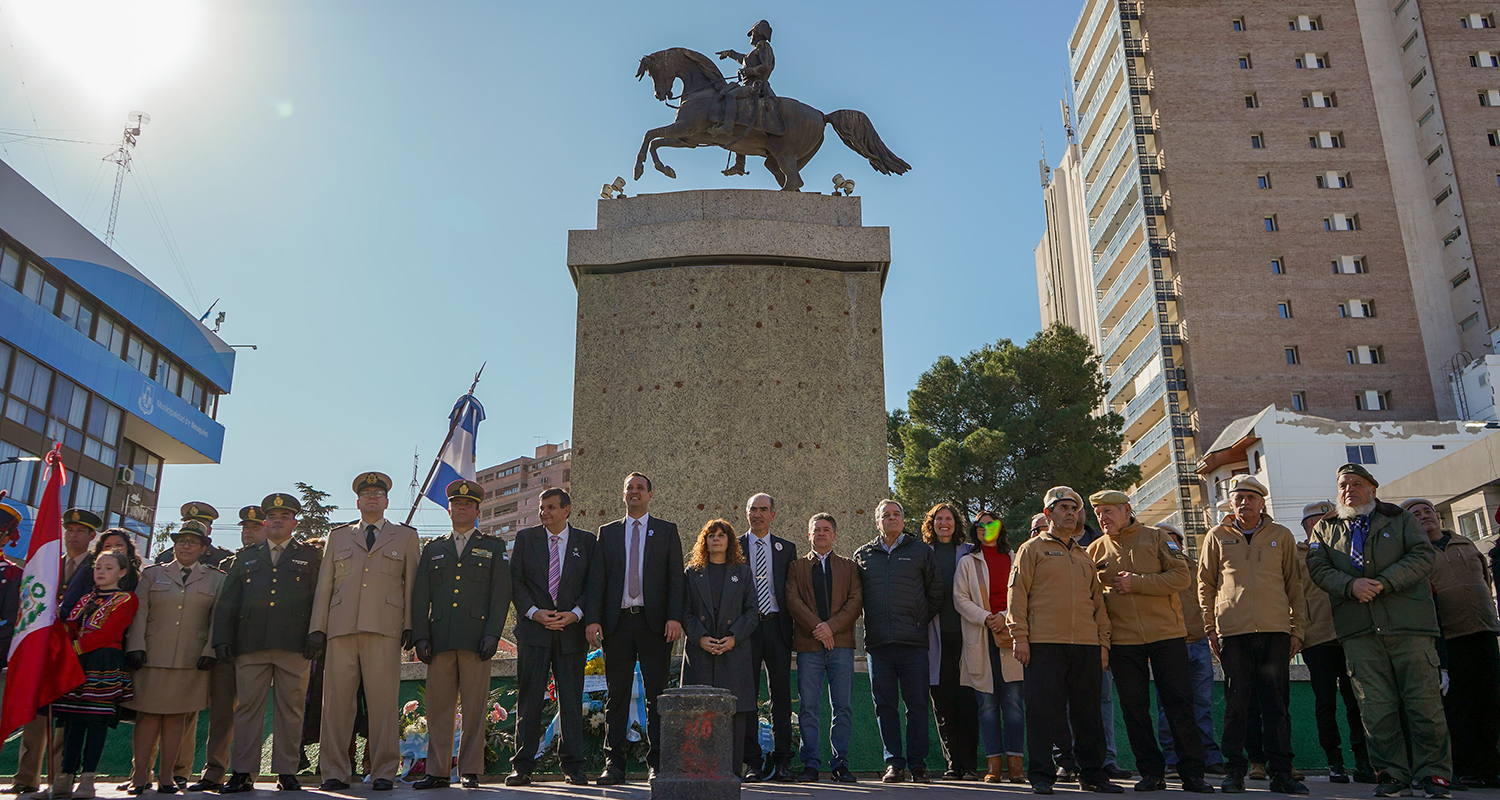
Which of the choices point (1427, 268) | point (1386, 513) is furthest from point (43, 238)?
point (1427, 268)

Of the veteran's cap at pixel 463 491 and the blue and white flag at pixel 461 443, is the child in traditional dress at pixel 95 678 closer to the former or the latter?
the veteran's cap at pixel 463 491

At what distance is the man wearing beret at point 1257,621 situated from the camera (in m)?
6.52

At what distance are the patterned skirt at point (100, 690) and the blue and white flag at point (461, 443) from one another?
5.86 meters

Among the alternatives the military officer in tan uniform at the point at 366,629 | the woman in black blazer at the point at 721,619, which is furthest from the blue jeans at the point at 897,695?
the military officer in tan uniform at the point at 366,629

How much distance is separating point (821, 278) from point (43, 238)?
34487 millimetres

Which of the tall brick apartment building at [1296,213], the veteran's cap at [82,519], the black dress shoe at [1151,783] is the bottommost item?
the black dress shoe at [1151,783]

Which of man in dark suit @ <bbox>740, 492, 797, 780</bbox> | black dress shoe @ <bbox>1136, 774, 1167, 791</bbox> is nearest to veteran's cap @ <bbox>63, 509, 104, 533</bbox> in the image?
man in dark suit @ <bbox>740, 492, 797, 780</bbox>

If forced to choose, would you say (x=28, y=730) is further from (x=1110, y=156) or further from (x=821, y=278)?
(x=1110, y=156)

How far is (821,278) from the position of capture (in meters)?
11.2

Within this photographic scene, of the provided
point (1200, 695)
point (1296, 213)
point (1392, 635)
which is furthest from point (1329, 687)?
point (1296, 213)

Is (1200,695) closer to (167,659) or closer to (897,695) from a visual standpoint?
(897,695)

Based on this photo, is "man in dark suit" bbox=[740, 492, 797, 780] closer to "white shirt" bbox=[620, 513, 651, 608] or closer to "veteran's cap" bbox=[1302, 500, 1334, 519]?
"white shirt" bbox=[620, 513, 651, 608]

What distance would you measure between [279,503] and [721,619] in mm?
3116

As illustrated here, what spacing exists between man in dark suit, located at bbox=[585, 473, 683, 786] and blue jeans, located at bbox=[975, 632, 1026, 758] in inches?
82.2
